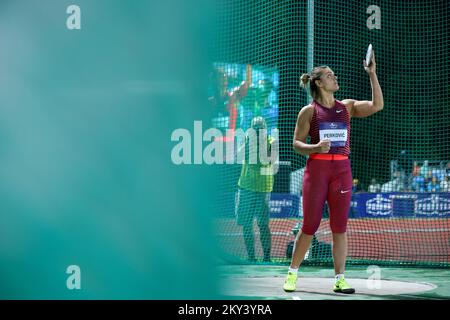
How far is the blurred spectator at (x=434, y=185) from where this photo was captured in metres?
15.1

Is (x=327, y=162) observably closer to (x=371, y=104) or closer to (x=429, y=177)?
(x=371, y=104)

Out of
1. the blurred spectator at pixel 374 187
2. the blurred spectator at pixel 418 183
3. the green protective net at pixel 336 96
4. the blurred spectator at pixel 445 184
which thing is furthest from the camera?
the blurred spectator at pixel 374 187

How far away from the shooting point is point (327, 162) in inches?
223

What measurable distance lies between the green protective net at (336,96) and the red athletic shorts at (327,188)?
710 millimetres

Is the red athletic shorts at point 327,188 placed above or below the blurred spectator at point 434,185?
above

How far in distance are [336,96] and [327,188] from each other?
5579 millimetres

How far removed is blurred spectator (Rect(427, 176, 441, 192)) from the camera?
49.4 ft

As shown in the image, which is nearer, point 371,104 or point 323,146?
point 323,146

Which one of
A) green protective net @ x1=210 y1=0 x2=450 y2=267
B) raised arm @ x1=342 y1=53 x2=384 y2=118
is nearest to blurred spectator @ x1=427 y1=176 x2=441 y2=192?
green protective net @ x1=210 y1=0 x2=450 y2=267

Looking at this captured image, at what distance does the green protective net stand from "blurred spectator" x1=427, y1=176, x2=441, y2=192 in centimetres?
3

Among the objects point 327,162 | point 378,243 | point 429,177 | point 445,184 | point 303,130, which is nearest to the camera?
point 327,162

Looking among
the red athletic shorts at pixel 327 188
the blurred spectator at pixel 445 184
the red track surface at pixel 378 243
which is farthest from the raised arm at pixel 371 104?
the blurred spectator at pixel 445 184

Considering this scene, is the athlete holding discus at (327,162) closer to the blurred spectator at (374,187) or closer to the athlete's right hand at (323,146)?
the athlete's right hand at (323,146)

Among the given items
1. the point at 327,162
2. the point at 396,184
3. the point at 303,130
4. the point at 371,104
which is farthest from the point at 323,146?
the point at 396,184
